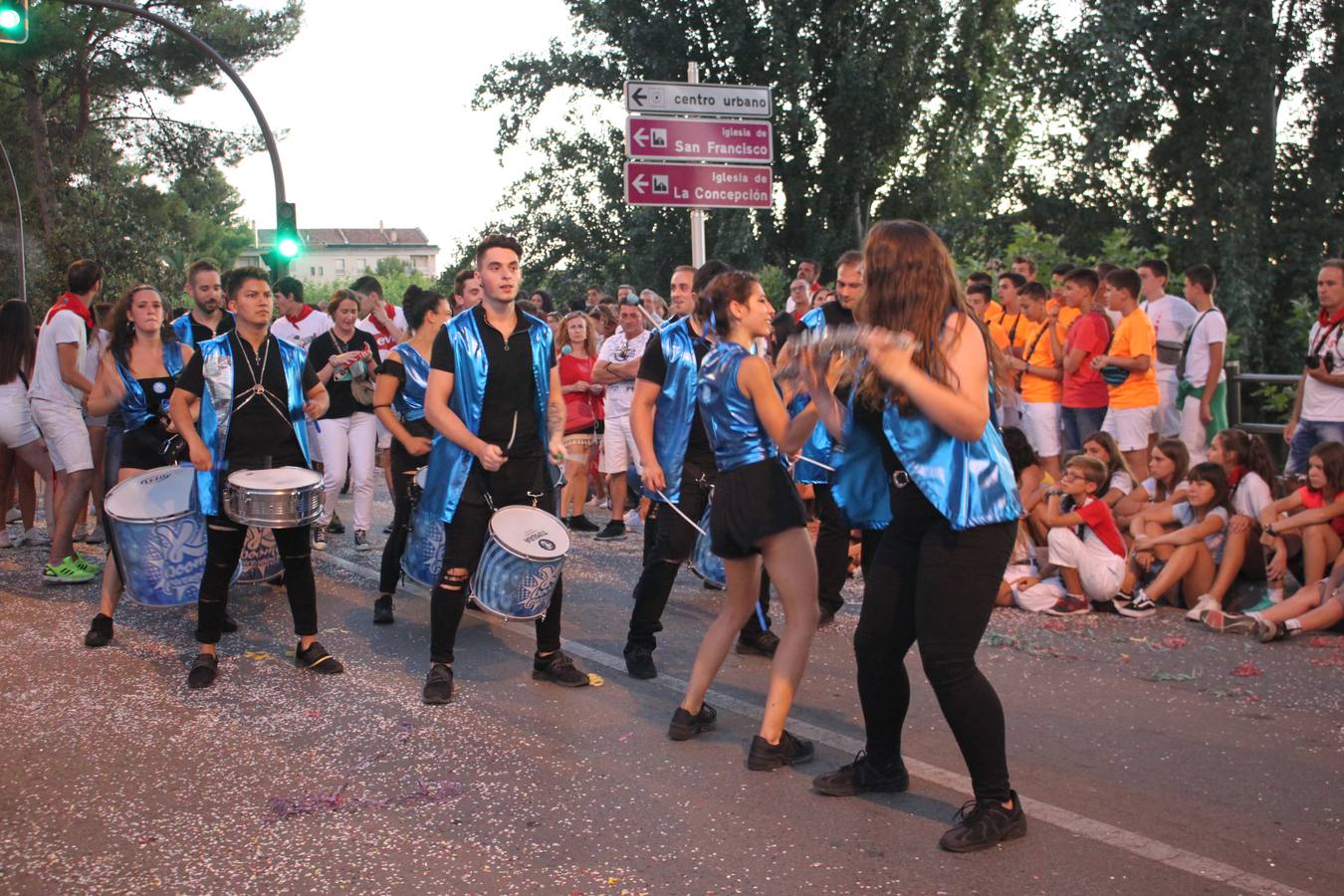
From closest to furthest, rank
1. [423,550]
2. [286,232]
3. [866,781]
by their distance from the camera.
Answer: [866,781] → [423,550] → [286,232]

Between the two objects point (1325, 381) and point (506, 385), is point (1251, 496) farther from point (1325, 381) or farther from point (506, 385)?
point (506, 385)

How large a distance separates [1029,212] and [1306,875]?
56.1 ft

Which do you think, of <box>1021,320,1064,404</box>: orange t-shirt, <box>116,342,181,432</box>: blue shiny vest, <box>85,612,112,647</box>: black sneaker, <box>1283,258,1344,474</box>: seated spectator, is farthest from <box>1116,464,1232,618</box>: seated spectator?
<box>116,342,181,432</box>: blue shiny vest

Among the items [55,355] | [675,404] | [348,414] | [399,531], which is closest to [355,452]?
[348,414]

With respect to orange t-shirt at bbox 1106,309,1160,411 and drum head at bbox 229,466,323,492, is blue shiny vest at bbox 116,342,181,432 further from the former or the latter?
orange t-shirt at bbox 1106,309,1160,411

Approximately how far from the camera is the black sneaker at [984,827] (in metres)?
4.36

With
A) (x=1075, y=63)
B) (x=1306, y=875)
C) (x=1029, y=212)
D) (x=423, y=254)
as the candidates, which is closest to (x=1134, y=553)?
(x=1306, y=875)

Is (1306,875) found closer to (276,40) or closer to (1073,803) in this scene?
(1073,803)

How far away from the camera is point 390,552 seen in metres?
8.24

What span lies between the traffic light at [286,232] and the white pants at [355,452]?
9.96 metres

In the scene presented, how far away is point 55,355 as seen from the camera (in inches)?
390

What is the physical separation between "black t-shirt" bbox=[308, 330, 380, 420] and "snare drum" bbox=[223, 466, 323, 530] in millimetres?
3792

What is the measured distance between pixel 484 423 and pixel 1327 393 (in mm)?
5630

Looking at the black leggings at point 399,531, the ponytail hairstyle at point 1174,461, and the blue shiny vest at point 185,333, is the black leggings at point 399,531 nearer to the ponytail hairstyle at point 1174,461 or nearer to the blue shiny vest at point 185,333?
the blue shiny vest at point 185,333
